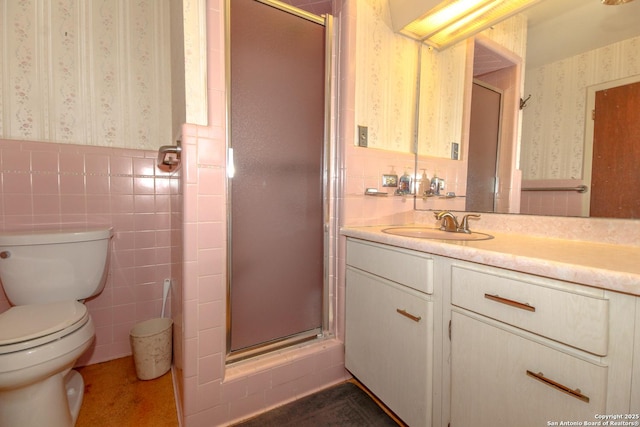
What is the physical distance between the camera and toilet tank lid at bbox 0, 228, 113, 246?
1186mm

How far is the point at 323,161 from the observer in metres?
1.44

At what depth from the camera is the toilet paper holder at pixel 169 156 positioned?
1.15 metres

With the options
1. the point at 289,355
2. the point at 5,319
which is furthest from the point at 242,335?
the point at 5,319

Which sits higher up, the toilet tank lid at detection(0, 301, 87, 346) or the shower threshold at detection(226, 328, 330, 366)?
the toilet tank lid at detection(0, 301, 87, 346)

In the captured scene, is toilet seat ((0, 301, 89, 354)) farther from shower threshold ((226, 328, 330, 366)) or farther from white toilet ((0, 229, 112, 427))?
shower threshold ((226, 328, 330, 366))

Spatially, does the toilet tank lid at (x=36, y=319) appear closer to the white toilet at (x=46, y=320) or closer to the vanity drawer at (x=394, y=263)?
the white toilet at (x=46, y=320)

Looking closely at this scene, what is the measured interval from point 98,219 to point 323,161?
1321mm

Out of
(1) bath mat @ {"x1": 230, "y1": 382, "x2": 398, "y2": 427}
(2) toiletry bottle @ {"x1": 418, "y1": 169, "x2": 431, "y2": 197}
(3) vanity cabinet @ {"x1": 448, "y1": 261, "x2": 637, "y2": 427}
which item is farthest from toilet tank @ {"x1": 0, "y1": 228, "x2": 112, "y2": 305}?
(2) toiletry bottle @ {"x1": 418, "y1": 169, "x2": 431, "y2": 197}

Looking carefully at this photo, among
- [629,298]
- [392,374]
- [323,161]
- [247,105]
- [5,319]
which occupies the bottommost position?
[392,374]

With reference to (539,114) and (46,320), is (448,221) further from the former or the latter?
(46,320)

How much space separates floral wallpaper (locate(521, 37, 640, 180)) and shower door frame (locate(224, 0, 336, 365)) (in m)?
0.90

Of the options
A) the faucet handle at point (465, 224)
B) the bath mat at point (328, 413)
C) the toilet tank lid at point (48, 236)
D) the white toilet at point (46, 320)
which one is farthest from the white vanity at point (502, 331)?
the toilet tank lid at point (48, 236)

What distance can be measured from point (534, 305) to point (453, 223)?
68cm

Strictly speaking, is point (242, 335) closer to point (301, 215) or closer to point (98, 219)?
point (301, 215)
